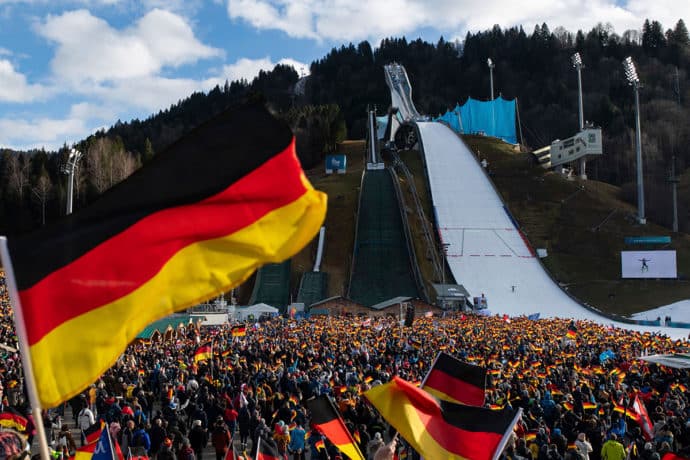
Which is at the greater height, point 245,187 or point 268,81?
point 268,81

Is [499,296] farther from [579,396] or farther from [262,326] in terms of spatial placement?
[579,396]

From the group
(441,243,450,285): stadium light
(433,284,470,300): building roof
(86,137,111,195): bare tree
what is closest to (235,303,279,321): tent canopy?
(433,284,470,300): building roof

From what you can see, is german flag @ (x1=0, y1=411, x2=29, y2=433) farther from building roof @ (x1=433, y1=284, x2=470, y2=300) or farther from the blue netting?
the blue netting

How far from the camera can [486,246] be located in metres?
47.4

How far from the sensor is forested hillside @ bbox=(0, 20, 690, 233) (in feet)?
237

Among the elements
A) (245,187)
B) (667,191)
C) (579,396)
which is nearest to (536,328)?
(579,396)

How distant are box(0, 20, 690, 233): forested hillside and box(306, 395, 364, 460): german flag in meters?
55.9

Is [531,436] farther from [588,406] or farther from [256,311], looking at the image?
[256,311]

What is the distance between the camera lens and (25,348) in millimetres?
3168

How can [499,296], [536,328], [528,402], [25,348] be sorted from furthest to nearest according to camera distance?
[499,296] → [536,328] → [528,402] → [25,348]

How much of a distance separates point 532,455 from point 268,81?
5077 inches

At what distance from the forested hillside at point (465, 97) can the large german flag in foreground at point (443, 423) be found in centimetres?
5677

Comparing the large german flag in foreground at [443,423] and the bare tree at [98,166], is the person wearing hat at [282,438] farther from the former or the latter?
the bare tree at [98,166]

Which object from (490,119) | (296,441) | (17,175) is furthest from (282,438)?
(490,119)
